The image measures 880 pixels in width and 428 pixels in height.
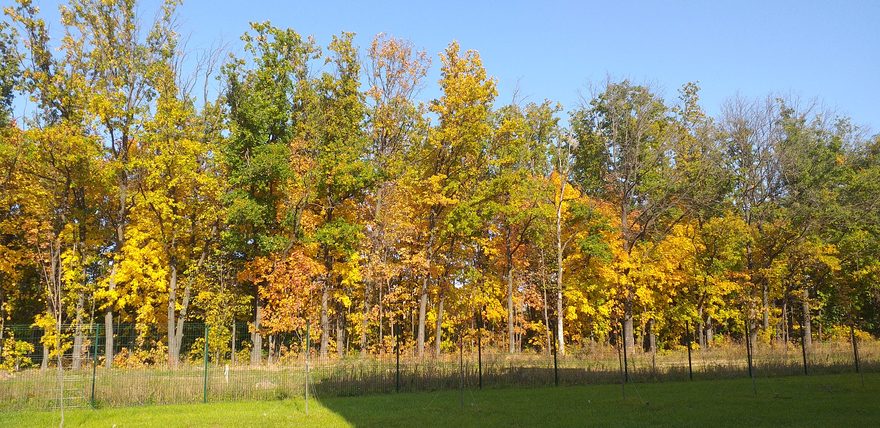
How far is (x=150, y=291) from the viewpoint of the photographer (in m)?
28.2

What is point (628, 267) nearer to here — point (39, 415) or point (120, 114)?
point (120, 114)

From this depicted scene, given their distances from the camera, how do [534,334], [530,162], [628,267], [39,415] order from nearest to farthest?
[39,415]
[628,267]
[530,162]
[534,334]

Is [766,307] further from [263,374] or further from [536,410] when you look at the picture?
[263,374]

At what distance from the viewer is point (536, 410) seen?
13719mm

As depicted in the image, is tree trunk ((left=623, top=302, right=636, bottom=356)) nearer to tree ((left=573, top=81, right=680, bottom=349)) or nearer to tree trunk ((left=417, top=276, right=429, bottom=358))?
tree ((left=573, top=81, right=680, bottom=349))

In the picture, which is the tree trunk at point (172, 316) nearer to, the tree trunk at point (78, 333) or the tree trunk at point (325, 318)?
the tree trunk at point (78, 333)

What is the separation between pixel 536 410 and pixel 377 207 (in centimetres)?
1691

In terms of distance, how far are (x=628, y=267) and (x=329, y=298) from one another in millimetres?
16018

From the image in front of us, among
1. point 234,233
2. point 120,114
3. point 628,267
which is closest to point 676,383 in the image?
point 628,267

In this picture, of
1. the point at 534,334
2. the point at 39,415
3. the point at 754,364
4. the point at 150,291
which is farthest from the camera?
the point at 534,334

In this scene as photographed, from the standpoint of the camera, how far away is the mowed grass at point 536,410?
12148 mm

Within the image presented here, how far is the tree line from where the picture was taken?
1019 inches

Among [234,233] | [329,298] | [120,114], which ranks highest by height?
[120,114]

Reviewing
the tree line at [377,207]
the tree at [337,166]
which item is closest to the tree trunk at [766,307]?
the tree line at [377,207]
